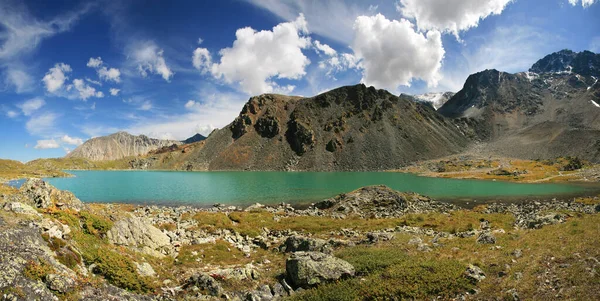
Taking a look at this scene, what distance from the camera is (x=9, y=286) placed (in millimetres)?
9586

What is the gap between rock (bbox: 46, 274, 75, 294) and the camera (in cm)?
1070

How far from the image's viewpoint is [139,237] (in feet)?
69.7

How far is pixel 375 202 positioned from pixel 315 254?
40.5 metres

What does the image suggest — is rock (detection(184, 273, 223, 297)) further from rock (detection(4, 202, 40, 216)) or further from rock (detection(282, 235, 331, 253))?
rock (detection(282, 235, 331, 253))

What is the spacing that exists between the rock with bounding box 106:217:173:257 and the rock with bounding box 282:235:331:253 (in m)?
9.72

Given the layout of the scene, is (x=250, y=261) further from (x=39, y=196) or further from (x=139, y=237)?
(x=39, y=196)

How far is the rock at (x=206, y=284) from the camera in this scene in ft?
52.0

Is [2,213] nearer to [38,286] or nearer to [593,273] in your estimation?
[38,286]

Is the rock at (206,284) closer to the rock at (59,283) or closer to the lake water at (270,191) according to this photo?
the rock at (59,283)

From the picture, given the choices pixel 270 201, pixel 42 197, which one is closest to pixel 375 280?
pixel 42 197

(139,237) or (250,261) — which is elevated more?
(139,237)

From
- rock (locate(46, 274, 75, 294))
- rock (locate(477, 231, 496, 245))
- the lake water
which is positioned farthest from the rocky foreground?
the lake water

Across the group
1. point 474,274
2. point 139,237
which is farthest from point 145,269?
point 474,274

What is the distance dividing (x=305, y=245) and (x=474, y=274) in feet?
42.2
